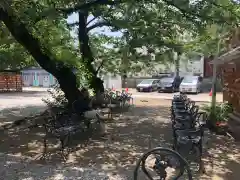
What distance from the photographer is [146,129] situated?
1108 cm

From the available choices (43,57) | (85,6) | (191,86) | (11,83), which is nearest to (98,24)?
(43,57)

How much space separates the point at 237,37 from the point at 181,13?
4099mm

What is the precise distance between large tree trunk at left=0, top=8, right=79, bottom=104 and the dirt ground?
1732 millimetres

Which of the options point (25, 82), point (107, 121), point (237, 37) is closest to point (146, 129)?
point (107, 121)

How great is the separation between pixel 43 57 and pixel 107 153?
15.4 feet

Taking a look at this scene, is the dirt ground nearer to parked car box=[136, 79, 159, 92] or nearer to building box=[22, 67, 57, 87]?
parked car box=[136, 79, 159, 92]

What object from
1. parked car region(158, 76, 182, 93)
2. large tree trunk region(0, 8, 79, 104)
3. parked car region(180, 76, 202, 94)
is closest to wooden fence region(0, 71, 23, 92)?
parked car region(158, 76, 182, 93)

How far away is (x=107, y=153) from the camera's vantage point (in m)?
7.64

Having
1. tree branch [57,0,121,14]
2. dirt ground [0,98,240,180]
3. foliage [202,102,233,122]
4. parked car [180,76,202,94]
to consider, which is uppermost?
tree branch [57,0,121,14]

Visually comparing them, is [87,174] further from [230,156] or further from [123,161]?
[230,156]

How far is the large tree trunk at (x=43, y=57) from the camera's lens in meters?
9.73

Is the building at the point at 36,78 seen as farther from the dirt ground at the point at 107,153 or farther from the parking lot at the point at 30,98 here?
the dirt ground at the point at 107,153

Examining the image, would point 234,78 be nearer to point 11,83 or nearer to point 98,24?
point 98,24

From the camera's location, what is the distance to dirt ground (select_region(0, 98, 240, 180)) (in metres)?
6.09
